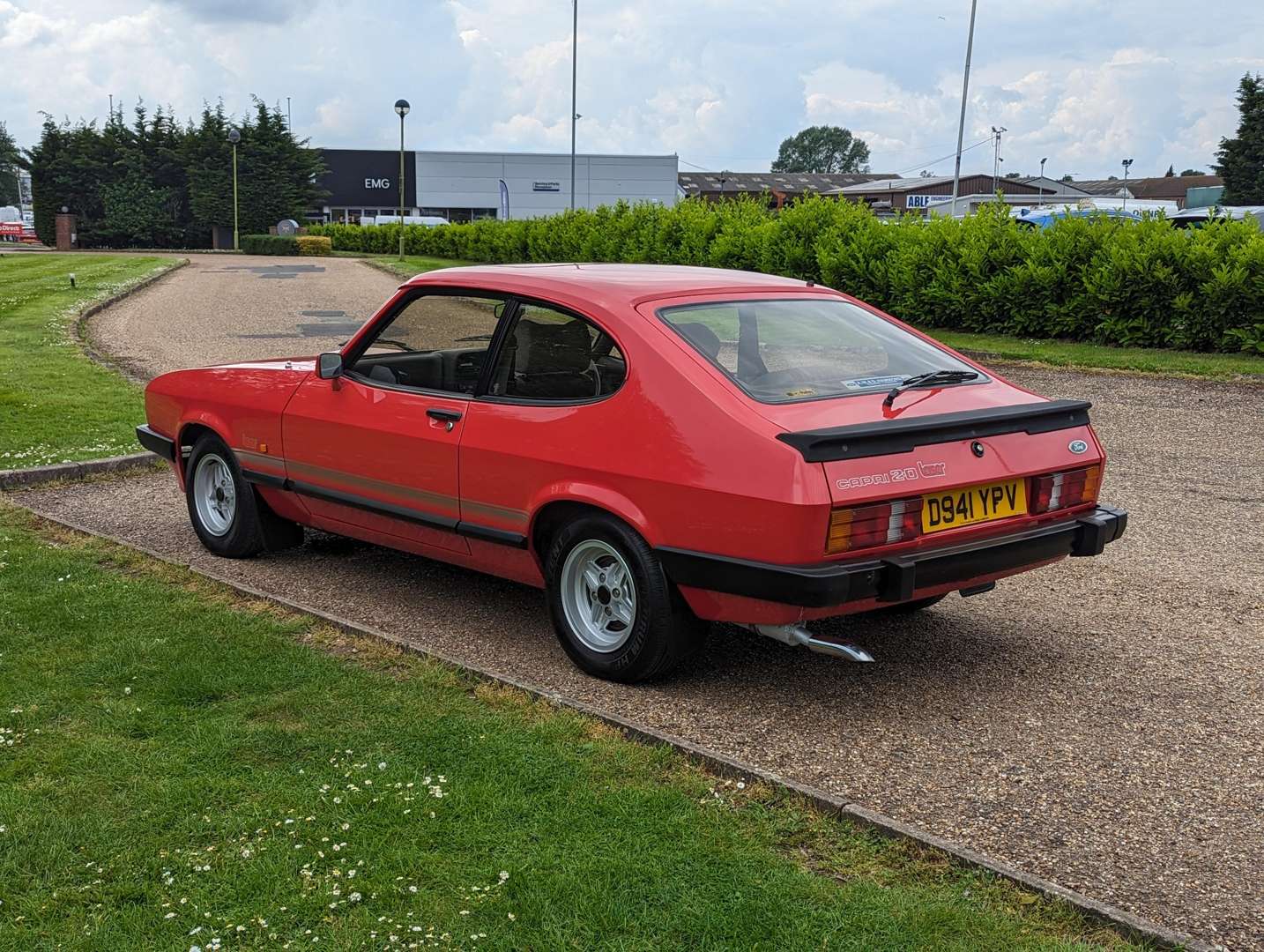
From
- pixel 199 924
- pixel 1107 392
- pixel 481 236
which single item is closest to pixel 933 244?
pixel 1107 392

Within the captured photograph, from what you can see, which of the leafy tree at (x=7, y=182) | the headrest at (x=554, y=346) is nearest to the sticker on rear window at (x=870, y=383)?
the headrest at (x=554, y=346)

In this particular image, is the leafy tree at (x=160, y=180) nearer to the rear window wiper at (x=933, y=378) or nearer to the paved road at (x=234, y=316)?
the paved road at (x=234, y=316)

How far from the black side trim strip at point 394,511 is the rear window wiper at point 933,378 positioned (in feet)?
5.09

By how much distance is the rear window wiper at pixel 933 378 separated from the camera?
4.70 meters

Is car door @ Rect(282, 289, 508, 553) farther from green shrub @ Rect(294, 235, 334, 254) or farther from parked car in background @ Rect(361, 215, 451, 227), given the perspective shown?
green shrub @ Rect(294, 235, 334, 254)

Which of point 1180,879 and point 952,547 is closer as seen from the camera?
point 1180,879

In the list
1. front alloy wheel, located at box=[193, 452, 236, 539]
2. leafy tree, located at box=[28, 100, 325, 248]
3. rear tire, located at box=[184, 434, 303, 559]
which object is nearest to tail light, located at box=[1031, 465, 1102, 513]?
rear tire, located at box=[184, 434, 303, 559]

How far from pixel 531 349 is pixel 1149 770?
271 cm

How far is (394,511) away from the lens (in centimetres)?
542

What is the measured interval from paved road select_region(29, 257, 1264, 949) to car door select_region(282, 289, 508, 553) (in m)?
0.48

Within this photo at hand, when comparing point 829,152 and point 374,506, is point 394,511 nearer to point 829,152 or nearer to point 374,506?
point 374,506

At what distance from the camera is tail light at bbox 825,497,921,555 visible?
4023 mm

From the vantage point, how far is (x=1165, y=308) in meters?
14.0

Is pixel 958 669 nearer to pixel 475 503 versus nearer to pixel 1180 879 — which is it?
pixel 1180 879
